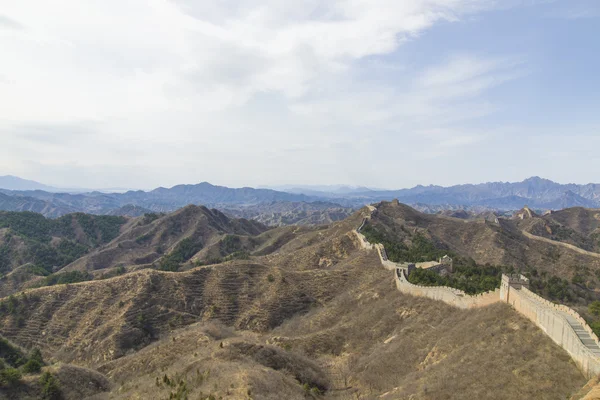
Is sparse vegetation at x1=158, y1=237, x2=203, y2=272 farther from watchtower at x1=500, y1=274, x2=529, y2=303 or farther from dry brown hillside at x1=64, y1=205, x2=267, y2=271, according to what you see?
watchtower at x1=500, y1=274, x2=529, y2=303

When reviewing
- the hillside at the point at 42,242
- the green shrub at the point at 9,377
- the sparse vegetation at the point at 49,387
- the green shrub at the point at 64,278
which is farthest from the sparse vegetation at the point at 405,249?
the hillside at the point at 42,242

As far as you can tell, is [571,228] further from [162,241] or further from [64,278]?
[64,278]

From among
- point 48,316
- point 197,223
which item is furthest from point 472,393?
point 197,223

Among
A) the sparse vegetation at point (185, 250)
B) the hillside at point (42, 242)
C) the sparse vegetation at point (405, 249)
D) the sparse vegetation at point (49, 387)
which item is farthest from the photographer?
the sparse vegetation at point (185, 250)

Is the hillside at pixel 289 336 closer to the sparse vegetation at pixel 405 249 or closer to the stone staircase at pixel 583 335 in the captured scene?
the stone staircase at pixel 583 335

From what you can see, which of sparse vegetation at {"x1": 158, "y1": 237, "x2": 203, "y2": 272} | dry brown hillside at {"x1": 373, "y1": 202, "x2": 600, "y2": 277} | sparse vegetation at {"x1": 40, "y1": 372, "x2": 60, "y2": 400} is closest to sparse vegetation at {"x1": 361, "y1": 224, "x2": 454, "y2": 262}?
dry brown hillside at {"x1": 373, "y1": 202, "x2": 600, "y2": 277}

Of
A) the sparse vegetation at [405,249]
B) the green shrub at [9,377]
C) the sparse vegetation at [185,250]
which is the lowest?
the sparse vegetation at [185,250]

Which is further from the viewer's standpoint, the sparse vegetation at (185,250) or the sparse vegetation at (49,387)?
the sparse vegetation at (185,250)
